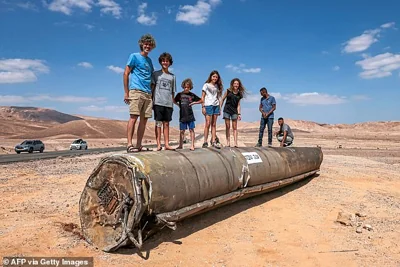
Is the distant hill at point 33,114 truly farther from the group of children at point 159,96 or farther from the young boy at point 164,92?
the young boy at point 164,92

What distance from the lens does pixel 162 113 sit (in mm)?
6520

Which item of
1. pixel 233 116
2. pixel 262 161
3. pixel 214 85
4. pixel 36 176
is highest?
pixel 214 85

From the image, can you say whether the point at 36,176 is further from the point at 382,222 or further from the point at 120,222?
the point at 382,222

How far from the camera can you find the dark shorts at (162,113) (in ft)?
21.2

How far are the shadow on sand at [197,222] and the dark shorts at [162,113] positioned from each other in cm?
201

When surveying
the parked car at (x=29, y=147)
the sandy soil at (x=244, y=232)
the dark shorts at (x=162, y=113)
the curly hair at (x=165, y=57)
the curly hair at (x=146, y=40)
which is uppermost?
the curly hair at (x=146, y=40)

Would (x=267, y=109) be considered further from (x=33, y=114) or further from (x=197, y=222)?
(x=33, y=114)

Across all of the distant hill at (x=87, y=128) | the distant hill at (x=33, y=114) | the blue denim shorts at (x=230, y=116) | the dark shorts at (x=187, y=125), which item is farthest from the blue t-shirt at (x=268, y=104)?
the distant hill at (x=33, y=114)

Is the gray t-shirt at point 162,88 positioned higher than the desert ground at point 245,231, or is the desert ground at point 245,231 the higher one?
the gray t-shirt at point 162,88

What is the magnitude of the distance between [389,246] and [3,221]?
6.70 meters

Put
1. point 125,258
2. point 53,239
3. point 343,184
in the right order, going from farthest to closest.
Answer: point 343,184
point 53,239
point 125,258

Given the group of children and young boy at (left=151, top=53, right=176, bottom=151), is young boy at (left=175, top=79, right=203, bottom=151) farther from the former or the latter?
young boy at (left=151, top=53, right=176, bottom=151)

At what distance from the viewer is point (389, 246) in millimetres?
5512

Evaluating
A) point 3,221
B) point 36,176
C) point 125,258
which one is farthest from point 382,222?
point 36,176
